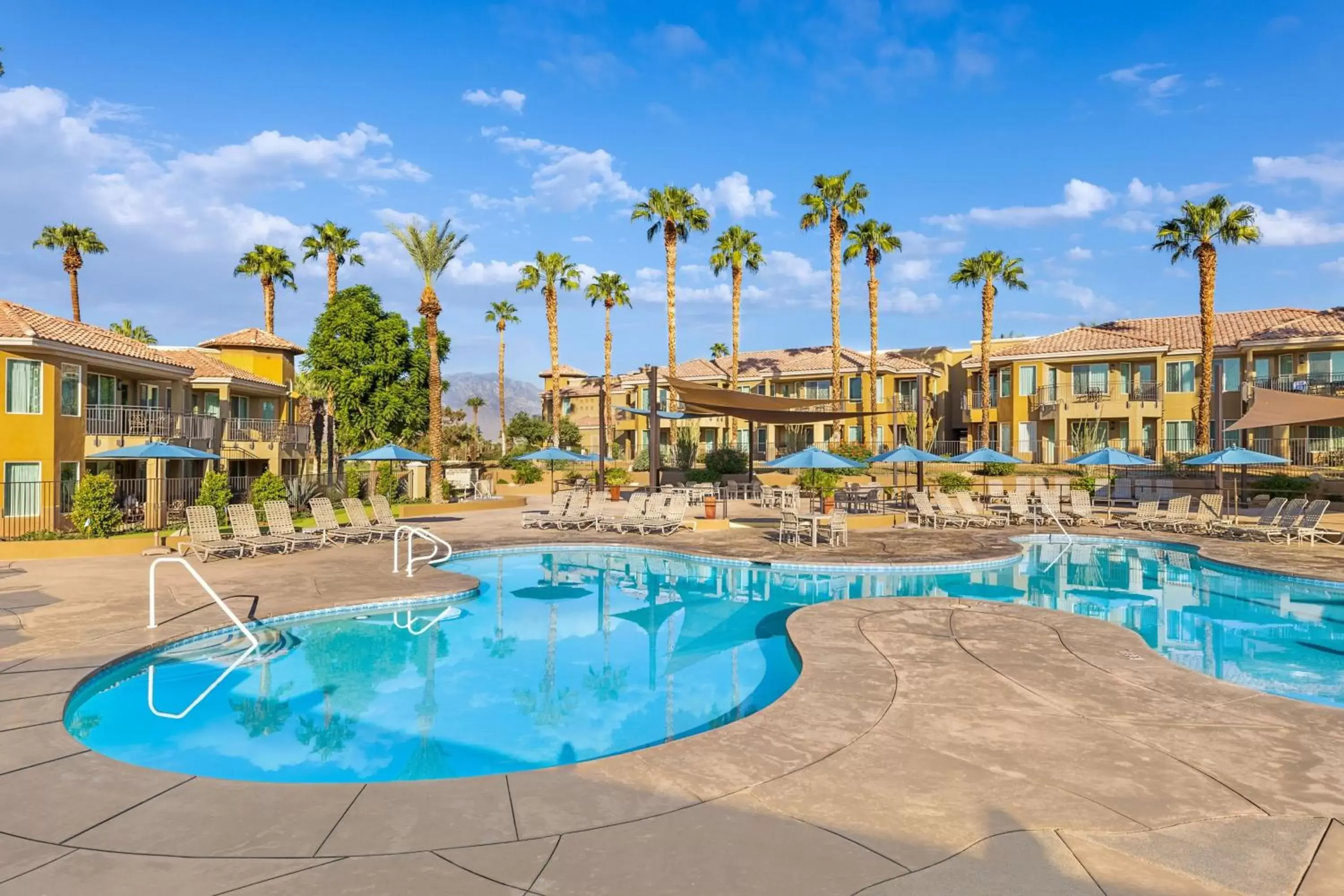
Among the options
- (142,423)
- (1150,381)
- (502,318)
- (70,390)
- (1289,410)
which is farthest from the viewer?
(502,318)

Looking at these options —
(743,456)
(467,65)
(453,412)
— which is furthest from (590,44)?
(453,412)

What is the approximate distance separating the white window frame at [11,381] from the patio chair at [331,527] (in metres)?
9.46

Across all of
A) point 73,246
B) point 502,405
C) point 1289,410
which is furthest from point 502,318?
point 1289,410

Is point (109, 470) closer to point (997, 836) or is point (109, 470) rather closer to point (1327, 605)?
point (997, 836)

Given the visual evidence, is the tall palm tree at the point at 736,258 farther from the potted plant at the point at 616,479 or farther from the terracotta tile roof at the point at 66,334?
the terracotta tile roof at the point at 66,334

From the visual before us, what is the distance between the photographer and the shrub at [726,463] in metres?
33.3

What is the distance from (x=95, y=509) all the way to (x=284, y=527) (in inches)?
165

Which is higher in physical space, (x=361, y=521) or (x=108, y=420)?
(x=108, y=420)

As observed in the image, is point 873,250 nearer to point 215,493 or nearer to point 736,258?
point 736,258

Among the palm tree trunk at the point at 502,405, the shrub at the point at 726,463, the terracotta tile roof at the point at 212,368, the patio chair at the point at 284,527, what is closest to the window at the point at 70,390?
the terracotta tile roof at the point at 212,368

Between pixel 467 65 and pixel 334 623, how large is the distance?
17829 millimetres

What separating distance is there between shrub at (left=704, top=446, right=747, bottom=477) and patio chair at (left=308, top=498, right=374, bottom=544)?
1820cm

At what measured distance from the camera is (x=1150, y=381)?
37.5 metres

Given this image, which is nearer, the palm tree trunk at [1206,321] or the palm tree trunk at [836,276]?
the palm tree trunk at [1206,321]
